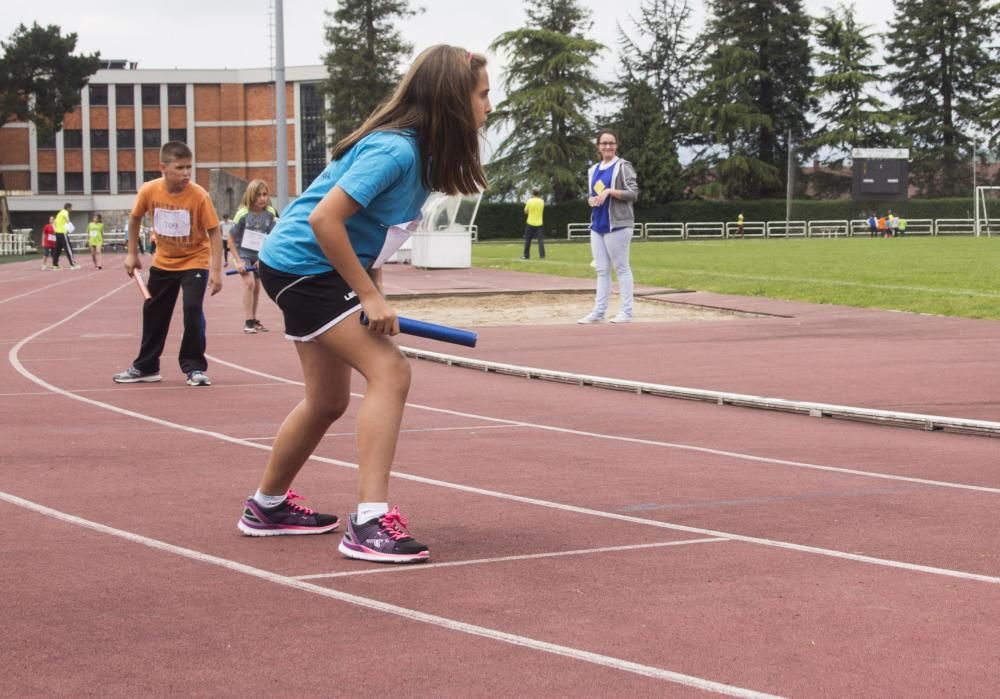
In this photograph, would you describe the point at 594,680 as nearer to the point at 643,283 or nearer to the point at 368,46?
the point at 643,283

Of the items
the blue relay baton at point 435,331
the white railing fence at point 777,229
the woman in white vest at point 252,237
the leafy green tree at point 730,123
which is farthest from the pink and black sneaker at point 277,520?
the leafy green tree at point 730,123

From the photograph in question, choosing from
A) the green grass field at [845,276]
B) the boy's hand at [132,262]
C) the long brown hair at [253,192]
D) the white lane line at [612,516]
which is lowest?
the white lane line at [612,516]

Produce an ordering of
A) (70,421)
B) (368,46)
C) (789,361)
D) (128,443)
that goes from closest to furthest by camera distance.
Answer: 1. (128,443)
2. (70,421)
3. (789,361)
4. (368,46)

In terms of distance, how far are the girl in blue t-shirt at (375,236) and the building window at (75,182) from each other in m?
100

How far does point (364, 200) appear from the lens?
4805 millimetres

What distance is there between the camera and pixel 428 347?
14.4m

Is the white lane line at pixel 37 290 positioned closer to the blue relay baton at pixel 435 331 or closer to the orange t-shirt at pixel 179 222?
the orange t-shirt at pixel 179 222

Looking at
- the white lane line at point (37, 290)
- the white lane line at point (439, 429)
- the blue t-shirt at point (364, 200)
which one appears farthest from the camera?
the white lane line at point (37, 290)

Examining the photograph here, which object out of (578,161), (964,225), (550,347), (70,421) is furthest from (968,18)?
(70,421)

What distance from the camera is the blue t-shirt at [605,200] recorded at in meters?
16.5

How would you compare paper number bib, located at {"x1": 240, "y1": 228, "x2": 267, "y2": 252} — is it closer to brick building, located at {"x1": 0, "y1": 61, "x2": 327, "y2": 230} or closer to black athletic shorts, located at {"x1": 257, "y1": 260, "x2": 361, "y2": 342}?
black athletic shorts, located at {"x1": 257, "y1": 260, "x2": 361, "y2": 342}

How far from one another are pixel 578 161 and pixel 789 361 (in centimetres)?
7204

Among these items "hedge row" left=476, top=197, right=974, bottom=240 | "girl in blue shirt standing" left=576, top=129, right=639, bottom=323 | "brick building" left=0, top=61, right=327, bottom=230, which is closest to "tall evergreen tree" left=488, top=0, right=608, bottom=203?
"hedge row" left=476, top=197, right=974, bottom=240

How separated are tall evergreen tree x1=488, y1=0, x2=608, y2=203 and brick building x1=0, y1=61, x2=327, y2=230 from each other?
21075mm
